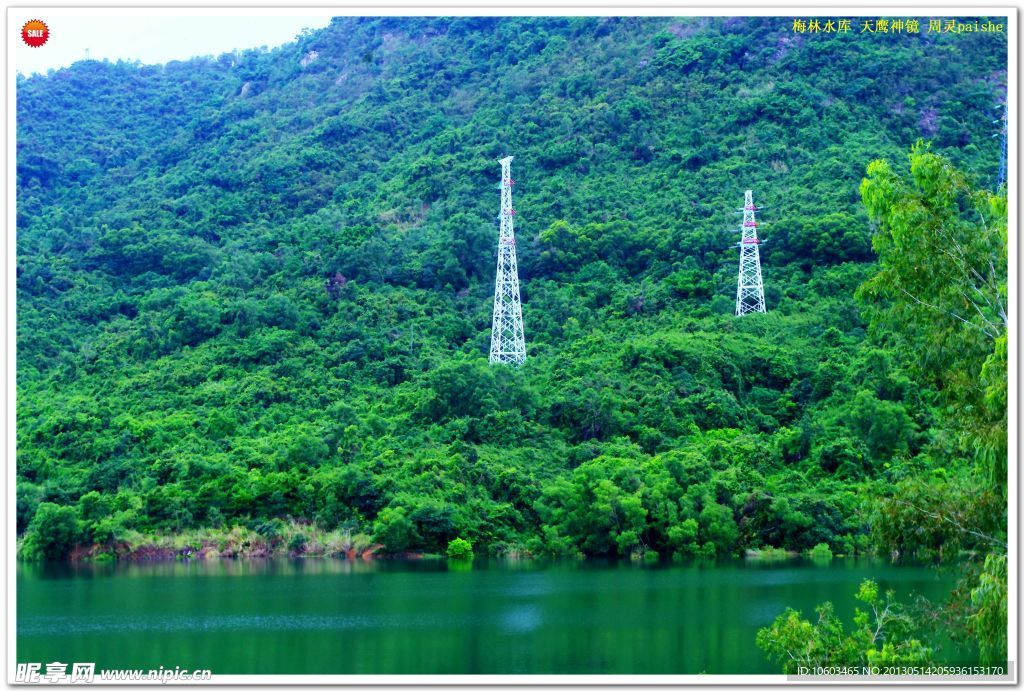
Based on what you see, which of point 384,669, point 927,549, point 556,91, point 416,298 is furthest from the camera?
point 556,91

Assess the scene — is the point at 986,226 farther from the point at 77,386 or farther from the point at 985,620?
the point at 77,386

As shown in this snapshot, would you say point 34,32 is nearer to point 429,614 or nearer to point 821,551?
point 429,614

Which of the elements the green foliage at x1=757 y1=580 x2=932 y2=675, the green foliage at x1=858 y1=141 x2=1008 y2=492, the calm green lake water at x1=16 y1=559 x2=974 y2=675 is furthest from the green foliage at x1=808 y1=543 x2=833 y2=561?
the green foliage at x1=757 y1=580 x2=932 y2=675

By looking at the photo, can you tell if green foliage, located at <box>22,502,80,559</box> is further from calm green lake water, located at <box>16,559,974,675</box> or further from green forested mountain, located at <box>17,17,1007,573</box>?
calm green lake water, located at <box>16,559,974,675</box>

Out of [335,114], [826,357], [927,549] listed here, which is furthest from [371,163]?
[927,549]

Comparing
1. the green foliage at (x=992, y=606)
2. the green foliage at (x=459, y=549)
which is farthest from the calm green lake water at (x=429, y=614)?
the green foliage at (x=992, y=606)
